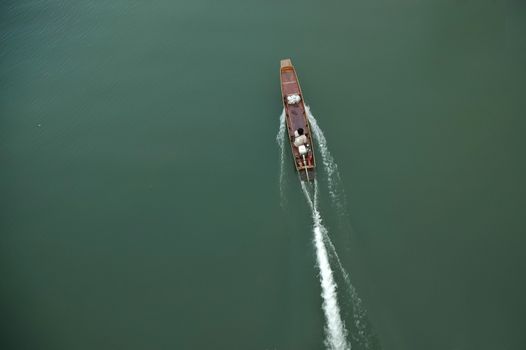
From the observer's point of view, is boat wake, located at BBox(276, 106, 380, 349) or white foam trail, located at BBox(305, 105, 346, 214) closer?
boat wake, located at BBox(276, 106, 380, 349)

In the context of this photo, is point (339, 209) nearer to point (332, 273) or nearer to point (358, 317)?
point (332, 273)

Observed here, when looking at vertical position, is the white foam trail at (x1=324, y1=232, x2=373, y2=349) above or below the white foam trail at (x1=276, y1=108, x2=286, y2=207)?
below

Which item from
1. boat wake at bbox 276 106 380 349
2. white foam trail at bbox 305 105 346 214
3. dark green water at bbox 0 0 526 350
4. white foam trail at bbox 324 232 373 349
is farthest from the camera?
white foam trail at bbox 305 105 346 214

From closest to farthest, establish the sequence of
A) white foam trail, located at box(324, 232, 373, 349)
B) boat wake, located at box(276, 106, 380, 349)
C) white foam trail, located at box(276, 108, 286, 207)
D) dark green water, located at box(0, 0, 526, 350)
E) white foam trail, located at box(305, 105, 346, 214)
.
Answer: white foam trail, located at box(324, 232, 373, 349) → boat wake, located at box(276, 106, 380, 349) → dark green water, located at box(0, 0, 526, 350) → white foam trail, located at box(305, 105, 346, 214) → white foam trail, located at box(276, 108, 286, 207)

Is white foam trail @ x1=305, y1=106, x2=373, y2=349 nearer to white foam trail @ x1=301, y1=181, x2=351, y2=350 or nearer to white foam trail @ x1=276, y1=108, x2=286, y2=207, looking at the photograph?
white foam trail @ x1=301, y1=181, x2=351, y2=350

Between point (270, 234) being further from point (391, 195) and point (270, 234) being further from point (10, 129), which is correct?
point (10, 129)

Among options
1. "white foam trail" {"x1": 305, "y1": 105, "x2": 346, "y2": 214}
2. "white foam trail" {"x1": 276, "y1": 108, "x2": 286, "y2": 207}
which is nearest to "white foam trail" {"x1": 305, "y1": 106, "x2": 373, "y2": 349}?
"white foam trail" {"x1": 305, "y1": 105, "x2": 346, "y2": 214}

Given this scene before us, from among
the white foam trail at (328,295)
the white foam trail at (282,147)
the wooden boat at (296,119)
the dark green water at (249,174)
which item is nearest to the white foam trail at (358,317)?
the dark green water at (249,174)

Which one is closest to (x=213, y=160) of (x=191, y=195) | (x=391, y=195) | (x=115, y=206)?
(x=191, y=195)
